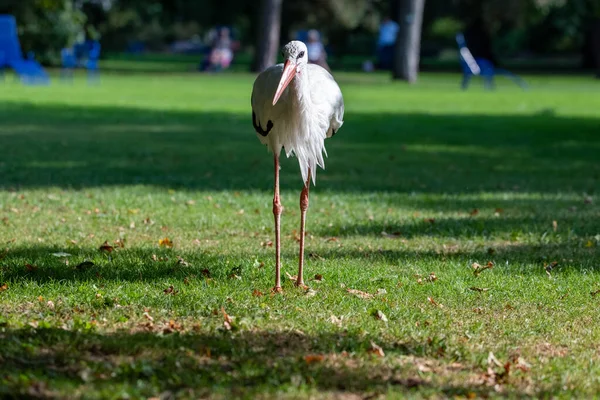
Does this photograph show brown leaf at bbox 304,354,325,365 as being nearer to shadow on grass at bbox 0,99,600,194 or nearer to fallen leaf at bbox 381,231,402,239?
fallen leaf at bbox 381,231,402,239

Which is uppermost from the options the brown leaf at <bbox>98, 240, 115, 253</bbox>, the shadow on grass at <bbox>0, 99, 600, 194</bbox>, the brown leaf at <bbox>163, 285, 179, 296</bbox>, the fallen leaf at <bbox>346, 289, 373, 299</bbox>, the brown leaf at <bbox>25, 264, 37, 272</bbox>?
the fallen leaf at <bbox>346, 289, 373, 299</bbox>

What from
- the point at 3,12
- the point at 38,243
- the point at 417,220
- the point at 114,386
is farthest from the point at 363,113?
the point at 3,12

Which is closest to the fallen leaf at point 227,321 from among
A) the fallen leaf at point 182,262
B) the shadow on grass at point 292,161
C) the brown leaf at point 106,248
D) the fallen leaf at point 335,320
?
the fallen leaf at point 335,320

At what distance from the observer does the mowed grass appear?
502 cm

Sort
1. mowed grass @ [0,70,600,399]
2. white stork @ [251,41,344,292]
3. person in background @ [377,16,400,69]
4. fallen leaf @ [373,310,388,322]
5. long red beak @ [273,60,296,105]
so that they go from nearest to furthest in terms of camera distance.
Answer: mowed grass @ [0,70,600,399] → fallen leaf @ [373,310,388,322] → long red beak @ [273,60,296,105] → white stork @ [251,41,344,292] → person in background @ [377,16,400,69]

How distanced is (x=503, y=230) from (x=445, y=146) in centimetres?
765

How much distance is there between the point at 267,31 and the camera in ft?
125

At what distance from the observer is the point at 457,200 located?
11.3 meters

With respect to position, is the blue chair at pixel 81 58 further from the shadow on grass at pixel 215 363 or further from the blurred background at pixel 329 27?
the shadow on grass at pixel 215 363

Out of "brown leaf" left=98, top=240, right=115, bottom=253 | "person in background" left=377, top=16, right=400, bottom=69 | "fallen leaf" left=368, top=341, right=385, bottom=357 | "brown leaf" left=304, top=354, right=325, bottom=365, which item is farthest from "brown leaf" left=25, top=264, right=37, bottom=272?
"person in background" left=377, top=16, right=400, bottom=69

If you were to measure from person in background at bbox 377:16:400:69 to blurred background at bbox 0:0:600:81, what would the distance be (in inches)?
2.0

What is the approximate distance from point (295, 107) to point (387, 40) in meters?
39.7

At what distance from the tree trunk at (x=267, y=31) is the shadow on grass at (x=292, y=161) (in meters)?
15.8

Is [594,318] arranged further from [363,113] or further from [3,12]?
[3,12]
